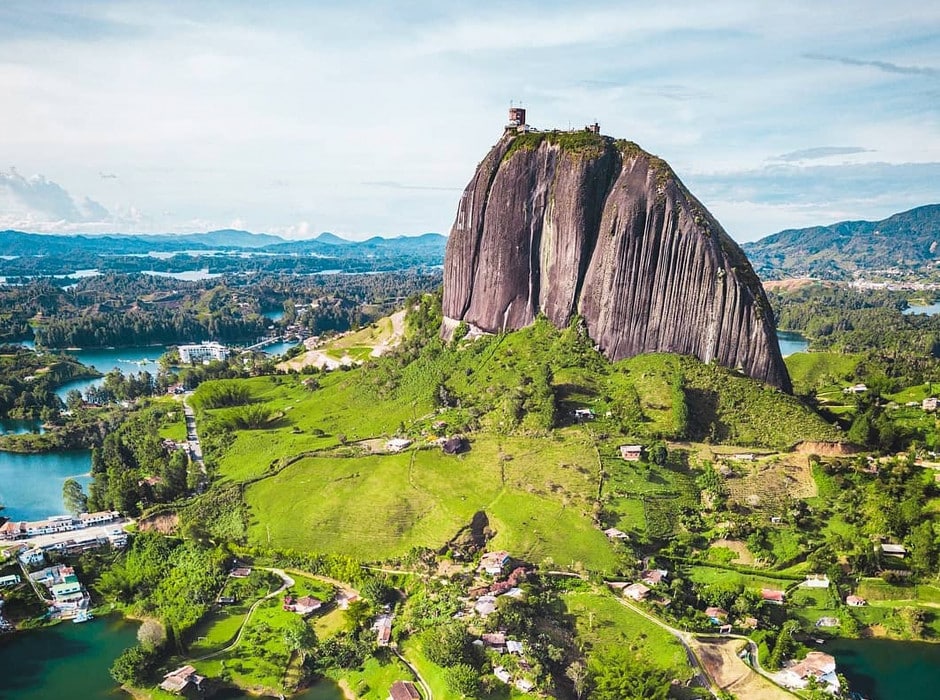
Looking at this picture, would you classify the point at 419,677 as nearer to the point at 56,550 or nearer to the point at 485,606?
the point at 485,606

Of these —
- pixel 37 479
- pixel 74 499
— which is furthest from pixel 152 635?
pixel 37 479

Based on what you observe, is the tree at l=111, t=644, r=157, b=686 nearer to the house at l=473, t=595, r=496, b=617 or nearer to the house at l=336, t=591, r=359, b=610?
the house at l=336, t=591, r=359, b=610

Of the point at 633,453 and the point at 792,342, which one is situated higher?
the point at 633,453

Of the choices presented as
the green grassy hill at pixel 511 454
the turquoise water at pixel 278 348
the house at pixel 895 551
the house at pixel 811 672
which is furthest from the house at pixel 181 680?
the turquoise water at pixel 278 348

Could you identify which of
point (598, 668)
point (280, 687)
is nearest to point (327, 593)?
point (280, 687)

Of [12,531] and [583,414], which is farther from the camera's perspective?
[583,414]

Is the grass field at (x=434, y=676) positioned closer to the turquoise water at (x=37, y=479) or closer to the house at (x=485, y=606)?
the house at (x=485, y=606)

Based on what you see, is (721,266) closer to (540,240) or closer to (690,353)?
(690,353)
